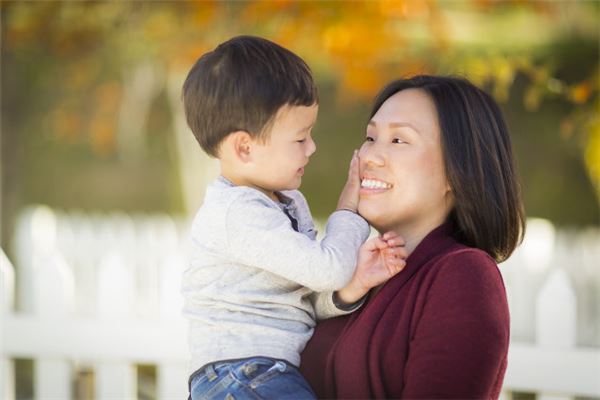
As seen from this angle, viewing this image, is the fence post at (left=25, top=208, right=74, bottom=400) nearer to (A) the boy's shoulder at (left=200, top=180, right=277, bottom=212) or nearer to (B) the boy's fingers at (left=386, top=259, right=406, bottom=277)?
(A) the boy's shoulder at (left=200, top=180, right=277, bottom=212)

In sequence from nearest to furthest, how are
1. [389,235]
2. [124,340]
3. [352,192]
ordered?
1. [389,235]
2. [352,192]
3. [124,340]

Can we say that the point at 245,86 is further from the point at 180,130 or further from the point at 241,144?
the point at 180,130

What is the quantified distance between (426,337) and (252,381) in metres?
0.44

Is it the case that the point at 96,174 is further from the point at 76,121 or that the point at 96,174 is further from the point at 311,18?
the point at 311,18

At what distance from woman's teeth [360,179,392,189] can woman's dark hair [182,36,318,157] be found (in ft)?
0.84

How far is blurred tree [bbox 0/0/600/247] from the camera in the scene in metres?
6.44

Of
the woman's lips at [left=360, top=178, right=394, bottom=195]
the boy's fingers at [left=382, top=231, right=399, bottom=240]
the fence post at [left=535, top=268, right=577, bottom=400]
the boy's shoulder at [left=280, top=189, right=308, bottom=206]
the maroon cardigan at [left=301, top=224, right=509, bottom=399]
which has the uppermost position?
the woman's lips at [left=360, top=178, right=394, bottom=195]

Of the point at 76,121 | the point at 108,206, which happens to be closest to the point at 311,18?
the point at 76,121

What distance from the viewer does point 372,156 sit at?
2285 mm

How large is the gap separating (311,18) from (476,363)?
435 cm

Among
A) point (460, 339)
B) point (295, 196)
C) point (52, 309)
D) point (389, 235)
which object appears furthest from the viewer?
point (52, 309)

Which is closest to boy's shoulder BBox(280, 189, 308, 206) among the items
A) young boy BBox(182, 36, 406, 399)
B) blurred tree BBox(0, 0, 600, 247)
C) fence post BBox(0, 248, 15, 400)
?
young boy BBox(182, 36, 406, 399)

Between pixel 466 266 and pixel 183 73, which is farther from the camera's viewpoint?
pixel 183 73

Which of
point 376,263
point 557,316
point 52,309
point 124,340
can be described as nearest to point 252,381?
point 376,263
